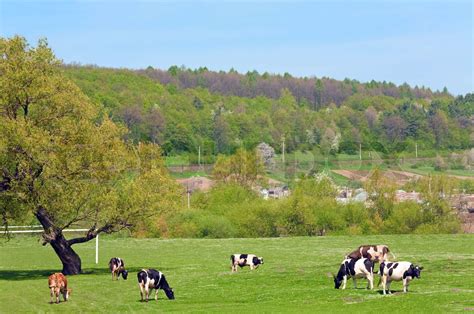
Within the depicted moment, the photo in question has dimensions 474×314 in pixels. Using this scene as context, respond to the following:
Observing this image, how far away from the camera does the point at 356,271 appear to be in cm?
3036

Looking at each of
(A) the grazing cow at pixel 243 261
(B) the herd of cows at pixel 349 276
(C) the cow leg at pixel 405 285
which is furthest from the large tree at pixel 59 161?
(C) the cow leg at pixel 405 285

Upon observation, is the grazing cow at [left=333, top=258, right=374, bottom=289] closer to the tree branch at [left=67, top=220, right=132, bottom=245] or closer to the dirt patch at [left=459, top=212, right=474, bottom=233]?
the tree branch at [left=67, top=220, right=132, bottom=245]

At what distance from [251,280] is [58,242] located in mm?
10148

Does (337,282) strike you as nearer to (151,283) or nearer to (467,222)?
(151,283)

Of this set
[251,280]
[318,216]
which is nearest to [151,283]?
[251,280]

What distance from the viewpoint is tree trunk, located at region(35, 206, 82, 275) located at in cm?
4091

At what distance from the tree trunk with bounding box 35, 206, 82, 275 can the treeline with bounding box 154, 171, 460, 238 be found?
149ft

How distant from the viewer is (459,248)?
1916 inches

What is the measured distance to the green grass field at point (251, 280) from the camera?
2742 centimetres

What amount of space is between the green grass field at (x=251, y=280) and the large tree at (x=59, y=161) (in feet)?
8.43

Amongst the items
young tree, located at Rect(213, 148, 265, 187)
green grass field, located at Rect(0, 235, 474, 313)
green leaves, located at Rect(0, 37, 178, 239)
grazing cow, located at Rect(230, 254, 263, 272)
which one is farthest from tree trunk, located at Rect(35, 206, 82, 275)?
young tree, located at Rect(213, 148, 265, 187)

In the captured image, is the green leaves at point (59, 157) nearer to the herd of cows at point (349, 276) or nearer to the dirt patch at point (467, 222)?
the herd of cows at point (349, 276)

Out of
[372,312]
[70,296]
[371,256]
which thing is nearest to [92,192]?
[70,296]

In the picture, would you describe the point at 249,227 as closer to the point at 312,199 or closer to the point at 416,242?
the point at 312,199
